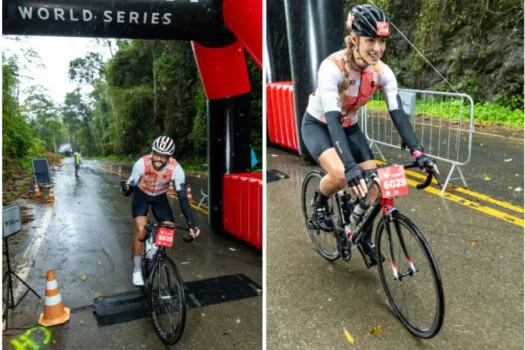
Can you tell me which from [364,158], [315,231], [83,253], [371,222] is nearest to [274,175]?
[315,231]

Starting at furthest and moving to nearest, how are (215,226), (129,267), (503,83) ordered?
(503,83)
(215,226)
(129,267)

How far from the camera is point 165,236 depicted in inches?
65.5

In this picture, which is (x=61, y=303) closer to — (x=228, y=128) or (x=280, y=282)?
(x=228, y=128)

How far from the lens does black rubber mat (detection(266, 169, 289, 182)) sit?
419 cm

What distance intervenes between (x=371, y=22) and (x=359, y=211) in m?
0.93

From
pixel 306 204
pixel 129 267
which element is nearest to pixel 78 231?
pixel 129 267

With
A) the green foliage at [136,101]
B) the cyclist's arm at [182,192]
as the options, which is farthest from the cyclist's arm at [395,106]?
→ the cyclist's arm at [182,192]

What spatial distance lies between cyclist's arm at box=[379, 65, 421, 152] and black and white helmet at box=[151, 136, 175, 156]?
1.23 metres

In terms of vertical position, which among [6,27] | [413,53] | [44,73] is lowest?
[44,73]

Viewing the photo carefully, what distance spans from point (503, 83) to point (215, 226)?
859 centimetres

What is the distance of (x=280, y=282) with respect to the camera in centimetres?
281

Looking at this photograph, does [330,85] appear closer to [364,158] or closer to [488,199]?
[364,158]

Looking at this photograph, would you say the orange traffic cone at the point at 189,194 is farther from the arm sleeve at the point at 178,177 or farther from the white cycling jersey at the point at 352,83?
the white cycling jersey at the point at 352,83

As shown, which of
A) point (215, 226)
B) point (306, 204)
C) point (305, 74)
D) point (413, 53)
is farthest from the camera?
point (413, 53)
